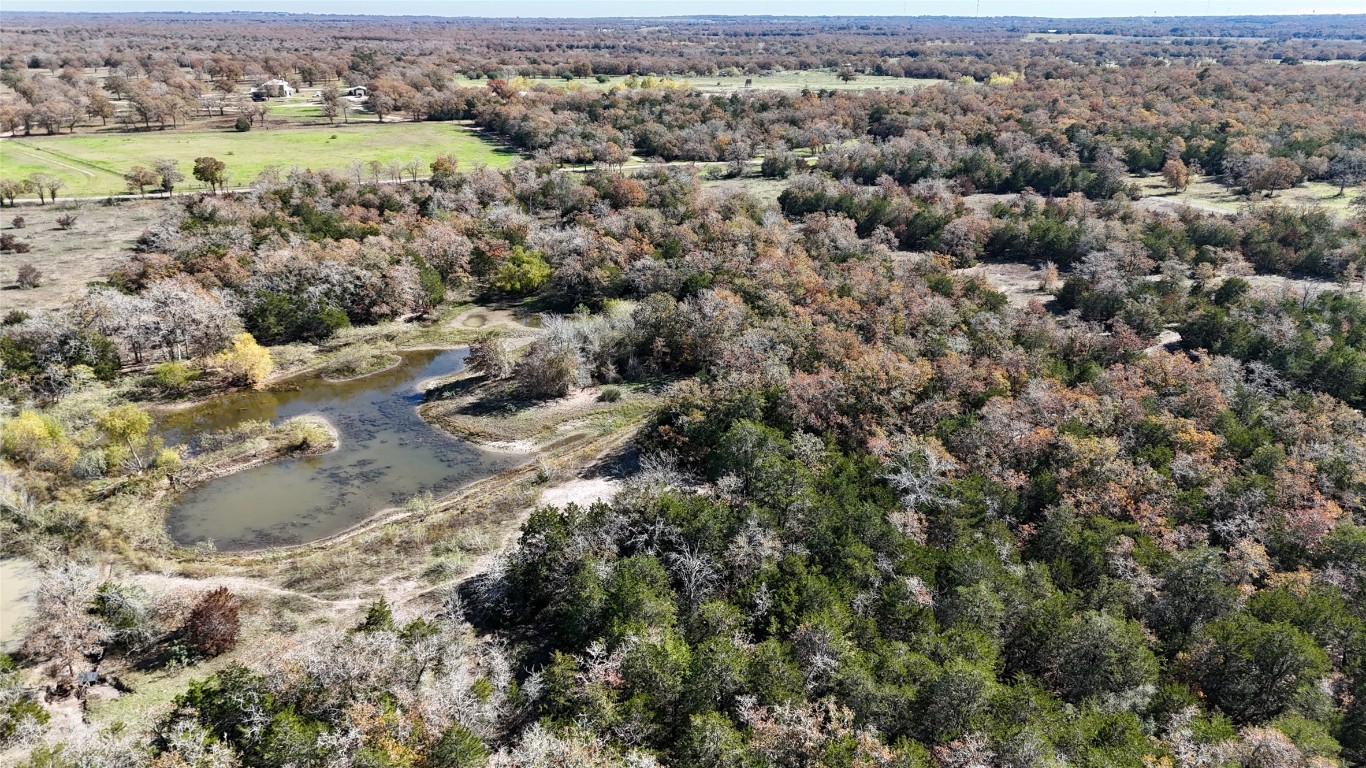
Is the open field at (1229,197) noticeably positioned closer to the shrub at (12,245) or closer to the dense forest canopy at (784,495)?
the dense forest canopy at (784,495)

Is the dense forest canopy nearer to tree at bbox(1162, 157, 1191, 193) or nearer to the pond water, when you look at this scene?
the pond water

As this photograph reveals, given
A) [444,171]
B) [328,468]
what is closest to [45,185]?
[444,171]

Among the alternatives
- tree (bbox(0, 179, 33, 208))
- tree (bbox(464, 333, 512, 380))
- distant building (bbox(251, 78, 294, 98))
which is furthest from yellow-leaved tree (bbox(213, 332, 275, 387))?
distant building (bbox(251, 78, 294, 98))

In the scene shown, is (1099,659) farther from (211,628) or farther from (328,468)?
(328,468)

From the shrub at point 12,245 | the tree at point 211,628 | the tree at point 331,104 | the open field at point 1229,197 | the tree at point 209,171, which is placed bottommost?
the tree at point 211,628

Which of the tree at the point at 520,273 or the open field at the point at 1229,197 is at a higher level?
the open field at the point at 1229,197

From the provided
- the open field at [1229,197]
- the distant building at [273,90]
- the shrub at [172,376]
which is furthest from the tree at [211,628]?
the distant building at [273,90]
